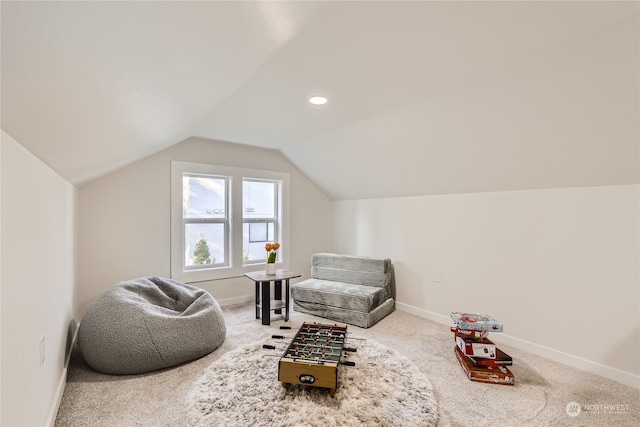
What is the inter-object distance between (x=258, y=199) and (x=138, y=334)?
239 centimetres

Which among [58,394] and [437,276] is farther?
[437,276]

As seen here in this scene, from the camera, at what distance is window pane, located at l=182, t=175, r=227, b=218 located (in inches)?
142

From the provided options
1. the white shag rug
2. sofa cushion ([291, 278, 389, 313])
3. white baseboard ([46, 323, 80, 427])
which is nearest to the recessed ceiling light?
sofa cushion ([291, 278, 389, 313])

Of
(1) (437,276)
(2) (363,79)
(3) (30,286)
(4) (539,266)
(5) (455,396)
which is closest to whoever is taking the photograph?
(3) (30,286)

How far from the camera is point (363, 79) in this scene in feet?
6.66

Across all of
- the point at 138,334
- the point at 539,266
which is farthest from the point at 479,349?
the point at 138,334

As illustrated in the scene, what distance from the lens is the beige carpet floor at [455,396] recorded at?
1.71 meters

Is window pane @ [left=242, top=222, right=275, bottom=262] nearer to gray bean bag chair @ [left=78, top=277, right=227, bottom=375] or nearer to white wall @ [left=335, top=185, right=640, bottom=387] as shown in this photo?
gray bean bag chair @ [left=78, top=277, right=227, bottom=375]

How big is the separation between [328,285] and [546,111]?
2680mm

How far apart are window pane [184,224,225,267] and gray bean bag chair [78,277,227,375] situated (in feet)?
3.60

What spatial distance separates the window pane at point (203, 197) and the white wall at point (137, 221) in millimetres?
235

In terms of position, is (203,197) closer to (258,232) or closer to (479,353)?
(258,232)

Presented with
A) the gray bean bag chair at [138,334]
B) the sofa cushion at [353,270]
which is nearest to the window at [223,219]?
the sofa cushion at [353,270]

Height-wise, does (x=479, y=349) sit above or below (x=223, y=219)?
below
